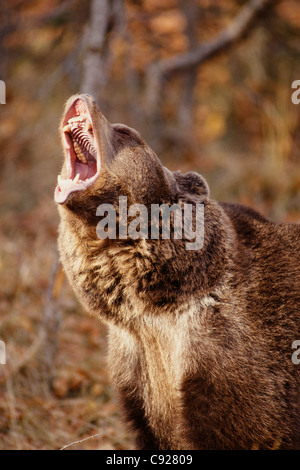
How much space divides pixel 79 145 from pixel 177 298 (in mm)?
1160

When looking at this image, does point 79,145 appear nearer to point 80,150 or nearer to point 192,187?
point 80,150

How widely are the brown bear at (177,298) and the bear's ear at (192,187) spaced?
0.03 ft

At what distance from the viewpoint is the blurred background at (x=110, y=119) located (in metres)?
4.82

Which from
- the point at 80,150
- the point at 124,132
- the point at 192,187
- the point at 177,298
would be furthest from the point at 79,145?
the point at 177,298

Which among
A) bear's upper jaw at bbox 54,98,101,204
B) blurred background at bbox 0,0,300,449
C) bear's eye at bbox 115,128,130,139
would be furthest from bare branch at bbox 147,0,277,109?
bear's upper jaw at bbox 54,98,101,204

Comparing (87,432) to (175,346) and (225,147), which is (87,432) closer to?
(175,346)

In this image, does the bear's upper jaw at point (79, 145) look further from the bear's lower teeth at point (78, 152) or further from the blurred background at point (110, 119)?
the blurred background at point (110, 119)

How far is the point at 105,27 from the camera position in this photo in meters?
→ 4.98

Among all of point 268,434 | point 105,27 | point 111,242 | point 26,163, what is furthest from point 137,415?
point 26,163

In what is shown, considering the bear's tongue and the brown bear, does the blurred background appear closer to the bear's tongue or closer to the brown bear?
the bear's tongue

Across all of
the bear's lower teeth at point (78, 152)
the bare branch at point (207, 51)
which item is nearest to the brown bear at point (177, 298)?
the bear's lower teeth at point (78, 152)

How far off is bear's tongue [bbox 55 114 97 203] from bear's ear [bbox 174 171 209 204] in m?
0.57

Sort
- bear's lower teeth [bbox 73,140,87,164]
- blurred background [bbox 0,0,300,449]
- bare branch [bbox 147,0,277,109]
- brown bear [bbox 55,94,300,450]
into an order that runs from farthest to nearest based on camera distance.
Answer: bare branch [bbox 147,0,277,109] < blurred background [bbox 0,0,300,449] < bear's lower teeth [bbox 73,140,87,164] < brown bear [bbox 55,94,300,450]

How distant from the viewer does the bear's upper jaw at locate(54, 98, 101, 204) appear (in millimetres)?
3338
